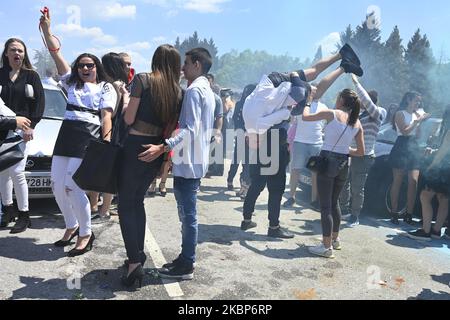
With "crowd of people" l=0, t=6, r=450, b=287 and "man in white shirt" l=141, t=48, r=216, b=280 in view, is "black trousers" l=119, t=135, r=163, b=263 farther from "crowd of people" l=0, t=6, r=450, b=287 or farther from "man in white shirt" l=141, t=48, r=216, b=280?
"man in white shirt" l=141, t=48, r=216, b=280

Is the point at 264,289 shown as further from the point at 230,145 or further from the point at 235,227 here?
the point at 230,145

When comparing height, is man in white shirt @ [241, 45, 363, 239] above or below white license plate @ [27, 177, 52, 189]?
above

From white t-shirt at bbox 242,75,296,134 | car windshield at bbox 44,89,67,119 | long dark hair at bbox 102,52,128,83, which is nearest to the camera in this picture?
long dark hair at bbox 102,52,128,83

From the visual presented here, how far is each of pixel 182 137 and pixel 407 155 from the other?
438cm

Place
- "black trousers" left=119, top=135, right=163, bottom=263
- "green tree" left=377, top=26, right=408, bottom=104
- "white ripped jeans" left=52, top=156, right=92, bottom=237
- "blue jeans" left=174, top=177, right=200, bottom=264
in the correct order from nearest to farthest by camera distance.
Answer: "black trousers" left=119, top=135, right=163, bottom=263 → "blue jeans" left=174, top=177, right=200, bottom=264 → "white ripped jeans" left=52, top=156, right=92, bottom=237 → "green tree" left=377, top=26, right=408, bottom=104

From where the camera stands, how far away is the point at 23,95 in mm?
4520

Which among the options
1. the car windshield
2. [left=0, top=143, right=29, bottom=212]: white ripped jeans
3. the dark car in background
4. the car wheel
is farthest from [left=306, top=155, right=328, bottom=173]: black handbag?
the car windshield

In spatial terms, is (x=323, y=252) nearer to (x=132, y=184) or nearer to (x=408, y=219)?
(x=132, y=184)

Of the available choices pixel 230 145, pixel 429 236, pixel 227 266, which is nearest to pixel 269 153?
pixel 227 266

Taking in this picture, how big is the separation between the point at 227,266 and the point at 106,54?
→ 276 centimetres

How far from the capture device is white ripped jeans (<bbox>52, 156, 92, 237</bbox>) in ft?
12.9

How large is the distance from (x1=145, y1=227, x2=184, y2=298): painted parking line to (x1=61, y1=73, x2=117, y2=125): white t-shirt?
1.51 metres

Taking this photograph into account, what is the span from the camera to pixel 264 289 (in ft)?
11.9

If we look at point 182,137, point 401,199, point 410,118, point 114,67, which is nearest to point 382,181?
point 401,199
